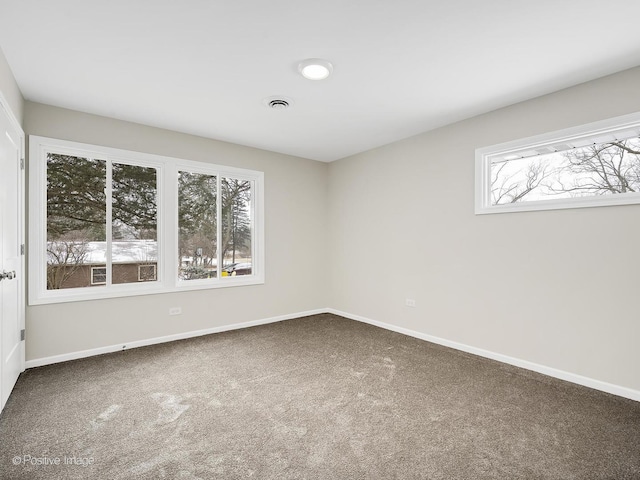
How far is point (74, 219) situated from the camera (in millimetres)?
3422

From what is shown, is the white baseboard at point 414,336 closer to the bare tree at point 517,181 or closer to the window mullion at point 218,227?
the window mullion at point 218,227

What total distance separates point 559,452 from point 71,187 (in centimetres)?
458

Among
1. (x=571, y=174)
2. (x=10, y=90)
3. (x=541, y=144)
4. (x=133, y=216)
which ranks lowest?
(x=133, y=216)

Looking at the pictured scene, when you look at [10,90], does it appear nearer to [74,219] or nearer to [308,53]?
[74,219]

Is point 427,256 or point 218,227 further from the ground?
point 218,227

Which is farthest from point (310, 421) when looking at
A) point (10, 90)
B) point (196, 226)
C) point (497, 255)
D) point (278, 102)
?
point (10, 90)

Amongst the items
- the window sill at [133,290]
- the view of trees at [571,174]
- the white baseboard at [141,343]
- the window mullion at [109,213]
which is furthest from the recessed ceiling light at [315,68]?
the white baseboard at [141,343]

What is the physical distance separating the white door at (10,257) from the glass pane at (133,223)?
0.82 metres

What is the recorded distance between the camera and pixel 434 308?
3.95 meters

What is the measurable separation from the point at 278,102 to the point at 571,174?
2.76 m

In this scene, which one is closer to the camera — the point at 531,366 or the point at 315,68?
the point at 315,68

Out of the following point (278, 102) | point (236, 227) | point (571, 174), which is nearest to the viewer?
point (571, 174)

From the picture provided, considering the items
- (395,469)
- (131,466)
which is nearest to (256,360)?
(131,466)

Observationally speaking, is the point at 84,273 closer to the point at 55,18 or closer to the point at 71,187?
the point at 71,187
